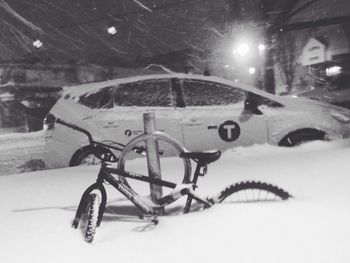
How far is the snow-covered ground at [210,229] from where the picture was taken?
2.29 m

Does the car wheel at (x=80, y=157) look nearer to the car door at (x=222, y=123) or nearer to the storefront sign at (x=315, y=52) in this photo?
the car door at (x=222, y=123)

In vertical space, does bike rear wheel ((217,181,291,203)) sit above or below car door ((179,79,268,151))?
below

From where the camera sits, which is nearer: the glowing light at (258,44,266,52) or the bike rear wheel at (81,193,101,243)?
the bike rear wheel at (81,193,101,243)

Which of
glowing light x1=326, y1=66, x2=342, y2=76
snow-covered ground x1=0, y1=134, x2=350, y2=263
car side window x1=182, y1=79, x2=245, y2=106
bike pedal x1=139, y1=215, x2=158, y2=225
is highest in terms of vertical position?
glowing light x1=326, y1=66, x2=342, y2=76

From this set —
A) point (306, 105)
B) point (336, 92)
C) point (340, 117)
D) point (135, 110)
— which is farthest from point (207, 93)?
point (336, 92)

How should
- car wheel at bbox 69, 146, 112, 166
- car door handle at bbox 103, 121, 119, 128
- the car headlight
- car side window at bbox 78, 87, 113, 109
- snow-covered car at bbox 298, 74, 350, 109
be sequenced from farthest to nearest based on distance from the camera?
snow-covered car at bbox 298, 74, 350, 109 < car side window at bbox 78, 87, 113, 109 < car door handle at bbox 103, 121, 119, 128 < car wheel at bbox 69, 146, 112, 166 < the car headlight

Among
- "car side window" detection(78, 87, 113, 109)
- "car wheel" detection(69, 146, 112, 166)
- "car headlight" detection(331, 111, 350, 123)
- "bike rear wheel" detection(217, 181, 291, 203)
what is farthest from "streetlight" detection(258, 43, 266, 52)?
"bike rear wheel" detection(217, 181, 291, 203)

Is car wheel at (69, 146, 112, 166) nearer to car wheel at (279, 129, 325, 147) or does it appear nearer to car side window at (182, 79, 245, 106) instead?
car side window at (182, 79, 245, 106)

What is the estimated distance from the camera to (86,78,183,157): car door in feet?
21.1

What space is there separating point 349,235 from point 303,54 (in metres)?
15.2

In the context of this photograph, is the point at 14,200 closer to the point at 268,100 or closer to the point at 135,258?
the point at 135,258

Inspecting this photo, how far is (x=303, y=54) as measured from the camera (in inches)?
645

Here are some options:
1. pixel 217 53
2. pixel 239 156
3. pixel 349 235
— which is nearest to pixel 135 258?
pixel 349 235

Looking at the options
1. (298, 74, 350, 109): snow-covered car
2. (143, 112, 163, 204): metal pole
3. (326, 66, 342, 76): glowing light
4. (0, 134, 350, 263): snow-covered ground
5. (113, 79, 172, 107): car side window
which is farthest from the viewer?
(326, 66, 342, 76): glowing light
